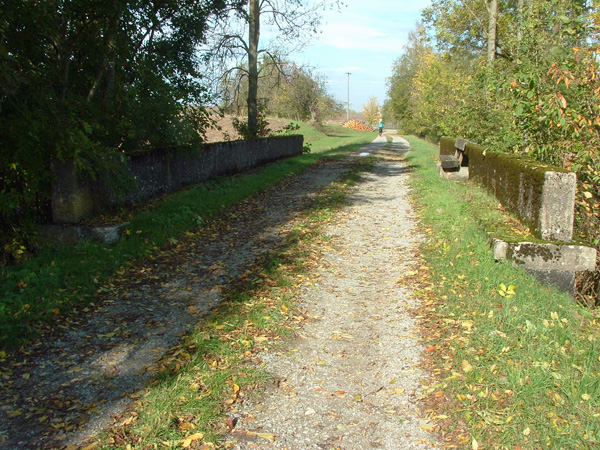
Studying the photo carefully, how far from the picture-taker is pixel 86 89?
887cm

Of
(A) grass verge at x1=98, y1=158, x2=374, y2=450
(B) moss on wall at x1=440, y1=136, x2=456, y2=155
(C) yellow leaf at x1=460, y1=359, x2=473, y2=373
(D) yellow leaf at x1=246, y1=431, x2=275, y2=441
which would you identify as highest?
(B) moss on wall at x1=440, y1=136, x2=456, y2=155

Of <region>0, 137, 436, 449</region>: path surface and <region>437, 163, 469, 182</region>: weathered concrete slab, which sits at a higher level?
<region>437, 163, 469, 182</region>: weathered concrete slab

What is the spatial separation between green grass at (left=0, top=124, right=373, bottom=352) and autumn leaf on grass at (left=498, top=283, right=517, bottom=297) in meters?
4.29

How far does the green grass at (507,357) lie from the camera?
311cm

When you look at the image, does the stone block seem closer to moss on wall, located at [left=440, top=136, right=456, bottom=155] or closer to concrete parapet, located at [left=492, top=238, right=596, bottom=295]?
concrete parapet, located at [left=492, top=238, right=596, bottom=295]

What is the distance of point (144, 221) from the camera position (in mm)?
7867

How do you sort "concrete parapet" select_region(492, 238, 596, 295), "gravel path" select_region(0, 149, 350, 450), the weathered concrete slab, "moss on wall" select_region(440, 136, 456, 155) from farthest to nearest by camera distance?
"moss on wall" select_region(440, 136, 456, 155), the weathered concrete slab, "concrete parapet" select_region(492, 238, 596, 295), "gravel path" select_region(0, 149, 350, 450)

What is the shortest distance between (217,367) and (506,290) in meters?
3.06

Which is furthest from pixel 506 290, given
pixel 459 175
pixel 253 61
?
pixel 253 61

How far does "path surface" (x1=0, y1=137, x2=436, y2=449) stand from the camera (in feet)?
10.7

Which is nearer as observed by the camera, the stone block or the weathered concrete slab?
the stone block

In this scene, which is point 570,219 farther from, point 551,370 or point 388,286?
point 551,370

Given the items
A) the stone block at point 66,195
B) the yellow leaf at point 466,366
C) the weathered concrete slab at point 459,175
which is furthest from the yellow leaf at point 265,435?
the weathered concrete slab at point 459,175

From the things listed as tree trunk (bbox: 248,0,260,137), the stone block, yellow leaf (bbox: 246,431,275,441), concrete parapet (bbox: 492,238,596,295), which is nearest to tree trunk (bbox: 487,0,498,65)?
tree trunk (bbox: 248,0,260,137)
